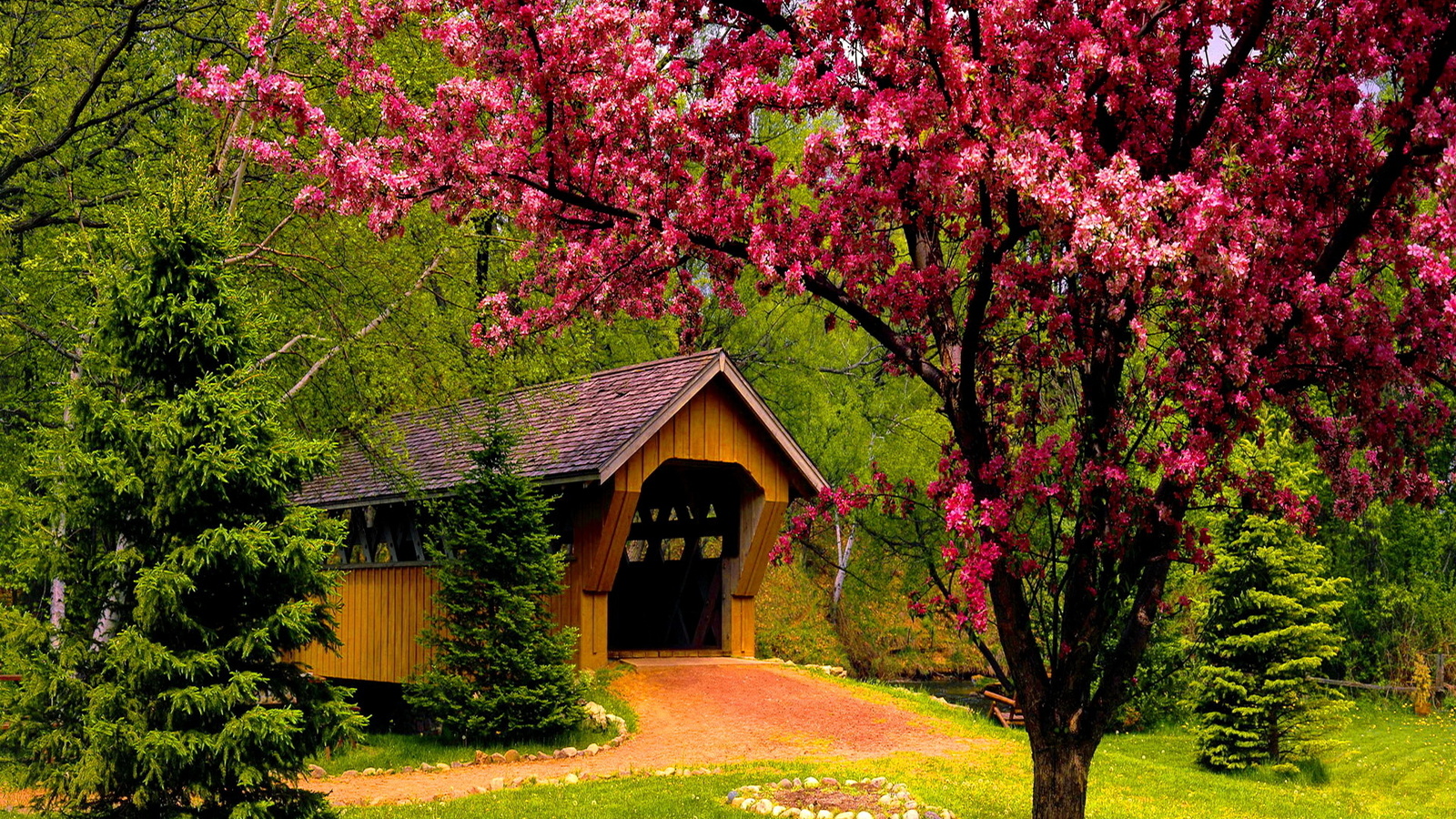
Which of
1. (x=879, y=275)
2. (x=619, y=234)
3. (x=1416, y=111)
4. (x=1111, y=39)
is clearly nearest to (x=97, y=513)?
(x=619, y=234)

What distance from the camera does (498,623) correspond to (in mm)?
13805

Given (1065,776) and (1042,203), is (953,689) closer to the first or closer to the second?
(1065,776)

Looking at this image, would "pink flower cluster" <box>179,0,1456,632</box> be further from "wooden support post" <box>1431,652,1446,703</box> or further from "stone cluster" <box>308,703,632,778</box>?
"wooden support post" <box>1431,652,1446,703</box>

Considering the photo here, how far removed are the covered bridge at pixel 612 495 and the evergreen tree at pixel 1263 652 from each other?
5.71 metres

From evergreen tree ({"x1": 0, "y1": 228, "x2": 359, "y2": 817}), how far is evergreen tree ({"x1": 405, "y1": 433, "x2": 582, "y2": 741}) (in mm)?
6374

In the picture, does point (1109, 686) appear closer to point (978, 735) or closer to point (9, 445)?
point (978, 735)

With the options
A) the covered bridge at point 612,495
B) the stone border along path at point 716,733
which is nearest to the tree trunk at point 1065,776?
the stone border along path at point 716,733

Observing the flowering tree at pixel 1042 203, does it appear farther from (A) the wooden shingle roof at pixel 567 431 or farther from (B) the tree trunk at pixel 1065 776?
(A) the wooden shingle roof at pixel 567 431

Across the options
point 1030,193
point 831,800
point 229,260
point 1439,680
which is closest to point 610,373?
point 229,260

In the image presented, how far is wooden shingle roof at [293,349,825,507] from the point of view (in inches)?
570

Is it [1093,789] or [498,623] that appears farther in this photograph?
[498,623]

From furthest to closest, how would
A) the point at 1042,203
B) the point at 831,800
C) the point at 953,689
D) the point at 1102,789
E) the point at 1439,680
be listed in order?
the point at 953,689, the point at 1439,680, the point at 1102,789, the point at 831,800, the point at 1042,203

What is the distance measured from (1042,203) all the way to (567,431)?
12.5m

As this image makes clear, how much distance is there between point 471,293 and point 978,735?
785cm
